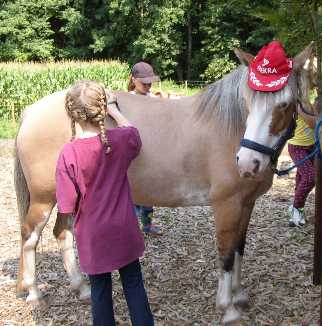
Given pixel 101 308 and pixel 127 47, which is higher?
pixel 101 308

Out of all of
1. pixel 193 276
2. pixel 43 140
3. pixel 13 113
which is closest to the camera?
pixel 43 140

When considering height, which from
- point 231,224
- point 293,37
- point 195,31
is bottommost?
point 195,31

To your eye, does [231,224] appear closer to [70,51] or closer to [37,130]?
[37,130]

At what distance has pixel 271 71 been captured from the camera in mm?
2533

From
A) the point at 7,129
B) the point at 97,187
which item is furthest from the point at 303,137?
the point at 7,129

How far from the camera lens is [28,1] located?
117 feet

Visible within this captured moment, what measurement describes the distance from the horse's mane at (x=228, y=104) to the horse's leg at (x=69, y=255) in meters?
1.57

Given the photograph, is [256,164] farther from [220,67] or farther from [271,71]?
[220,67]

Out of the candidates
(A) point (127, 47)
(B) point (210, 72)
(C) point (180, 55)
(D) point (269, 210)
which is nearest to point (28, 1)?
(A) point (127, 47)

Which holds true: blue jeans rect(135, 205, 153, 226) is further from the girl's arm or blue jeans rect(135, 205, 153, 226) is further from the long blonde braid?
the long blonde braid

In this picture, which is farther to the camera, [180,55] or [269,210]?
[180,55]

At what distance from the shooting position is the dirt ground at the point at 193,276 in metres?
3.39

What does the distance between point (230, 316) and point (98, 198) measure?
1553mm

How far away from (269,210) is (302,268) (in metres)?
1.74
